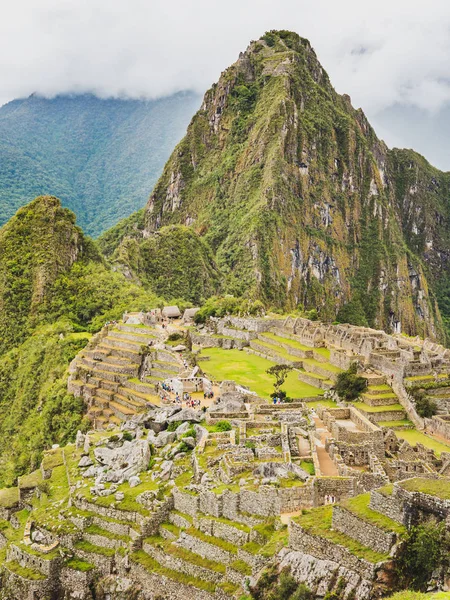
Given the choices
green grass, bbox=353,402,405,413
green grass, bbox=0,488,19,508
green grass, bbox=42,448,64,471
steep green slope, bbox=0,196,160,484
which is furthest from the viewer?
steep green slope, bbox=0,196,160,484

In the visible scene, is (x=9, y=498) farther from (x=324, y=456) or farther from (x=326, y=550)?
(x=326, y=550)

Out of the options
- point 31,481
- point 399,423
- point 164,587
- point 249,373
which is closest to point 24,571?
point 164,587

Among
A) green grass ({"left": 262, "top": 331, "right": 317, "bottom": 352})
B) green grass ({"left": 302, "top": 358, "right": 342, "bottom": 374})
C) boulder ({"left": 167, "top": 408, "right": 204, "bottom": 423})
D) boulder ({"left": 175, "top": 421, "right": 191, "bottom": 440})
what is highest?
green grass ({"left": 262, "top": 331, "right": 317, "bottom": 352})

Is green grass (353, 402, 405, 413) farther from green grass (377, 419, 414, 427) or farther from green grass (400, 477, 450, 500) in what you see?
green grass (400, 477, 450, 500)

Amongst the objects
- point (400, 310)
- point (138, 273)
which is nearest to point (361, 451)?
point (138, 273)

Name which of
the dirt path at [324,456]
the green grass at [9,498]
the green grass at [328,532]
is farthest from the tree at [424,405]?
the green grass at [328,532]

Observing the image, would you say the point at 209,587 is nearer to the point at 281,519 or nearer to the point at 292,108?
the point at 281,519

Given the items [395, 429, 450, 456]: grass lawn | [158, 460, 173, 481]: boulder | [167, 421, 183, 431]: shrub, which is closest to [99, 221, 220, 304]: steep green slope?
[395, 429, 450, 456]: grass lawn
